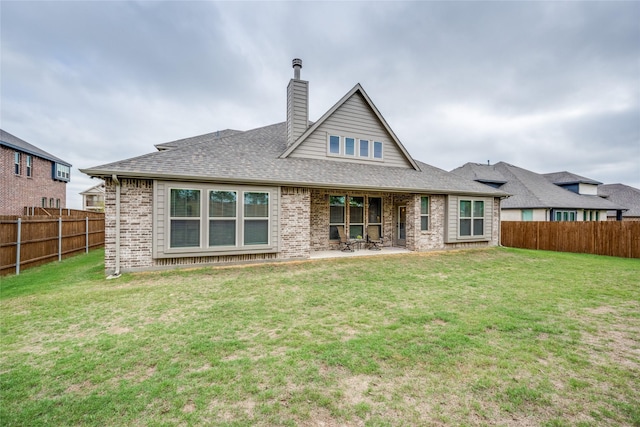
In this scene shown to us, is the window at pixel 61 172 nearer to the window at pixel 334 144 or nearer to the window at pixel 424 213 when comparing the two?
the window at pixel 334 144

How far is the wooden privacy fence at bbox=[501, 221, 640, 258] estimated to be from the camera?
1202cm

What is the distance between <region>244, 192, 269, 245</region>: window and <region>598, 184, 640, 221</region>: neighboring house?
34639 millimetres

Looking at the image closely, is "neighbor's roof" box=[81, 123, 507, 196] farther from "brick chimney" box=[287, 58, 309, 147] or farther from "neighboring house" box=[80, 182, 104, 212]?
"neighboring house" box=[80, 182, 104, 212]

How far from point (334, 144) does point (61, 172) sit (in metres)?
27.3

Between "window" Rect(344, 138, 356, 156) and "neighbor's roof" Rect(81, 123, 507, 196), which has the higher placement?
"window" Rect(344, 138, 356, 156)

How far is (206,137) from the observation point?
14.8 meters

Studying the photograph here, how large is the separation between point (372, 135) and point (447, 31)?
656 centimetres

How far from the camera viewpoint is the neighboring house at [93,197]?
48.3 meters

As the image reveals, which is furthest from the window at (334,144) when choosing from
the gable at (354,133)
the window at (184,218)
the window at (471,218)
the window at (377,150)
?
the window at (471,218)

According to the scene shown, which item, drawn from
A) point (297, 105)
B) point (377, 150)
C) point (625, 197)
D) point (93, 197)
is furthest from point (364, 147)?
point (93, 197)

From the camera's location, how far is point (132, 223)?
25.6 feet

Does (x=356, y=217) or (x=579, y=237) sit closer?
(x=356, y=217)

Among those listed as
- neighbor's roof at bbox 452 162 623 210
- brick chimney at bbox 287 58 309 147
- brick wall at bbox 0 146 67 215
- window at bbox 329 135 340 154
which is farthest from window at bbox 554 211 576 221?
brick wall at bbox 0 146 67 215

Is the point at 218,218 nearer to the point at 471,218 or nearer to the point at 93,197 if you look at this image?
the point at 471,218
